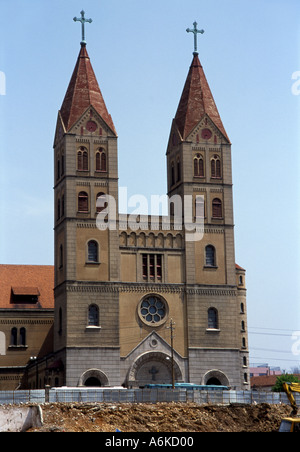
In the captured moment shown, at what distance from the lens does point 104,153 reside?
82.0m

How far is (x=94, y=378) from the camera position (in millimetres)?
76938

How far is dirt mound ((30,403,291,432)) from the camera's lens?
50688 millimetres

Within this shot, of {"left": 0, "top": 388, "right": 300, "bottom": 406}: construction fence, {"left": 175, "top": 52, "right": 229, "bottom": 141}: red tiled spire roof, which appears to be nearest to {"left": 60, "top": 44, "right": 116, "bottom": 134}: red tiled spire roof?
{"left": 175, "top": 52, "right": 229, "bottom": 141}: red tiled spire roof

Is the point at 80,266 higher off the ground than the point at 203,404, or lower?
higher

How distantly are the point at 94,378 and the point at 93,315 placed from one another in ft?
16.5

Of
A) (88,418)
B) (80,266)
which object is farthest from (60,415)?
(80,266)

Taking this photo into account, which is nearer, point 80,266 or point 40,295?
point 80,266

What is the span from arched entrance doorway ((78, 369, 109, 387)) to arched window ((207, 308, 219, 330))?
1014 cm

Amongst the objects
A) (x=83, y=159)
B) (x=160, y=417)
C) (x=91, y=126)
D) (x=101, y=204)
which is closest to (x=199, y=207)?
(x=101, y=204)

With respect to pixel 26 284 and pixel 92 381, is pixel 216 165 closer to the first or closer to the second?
pixel 92 381

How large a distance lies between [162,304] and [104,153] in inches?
533

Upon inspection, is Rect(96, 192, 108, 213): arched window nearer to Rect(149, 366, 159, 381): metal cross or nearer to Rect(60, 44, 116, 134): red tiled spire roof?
Rect(60, 44, 116, 134): red tiled spire roof

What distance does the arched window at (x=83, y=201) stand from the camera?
80.4m

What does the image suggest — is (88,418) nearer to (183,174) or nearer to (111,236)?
(111,236)
